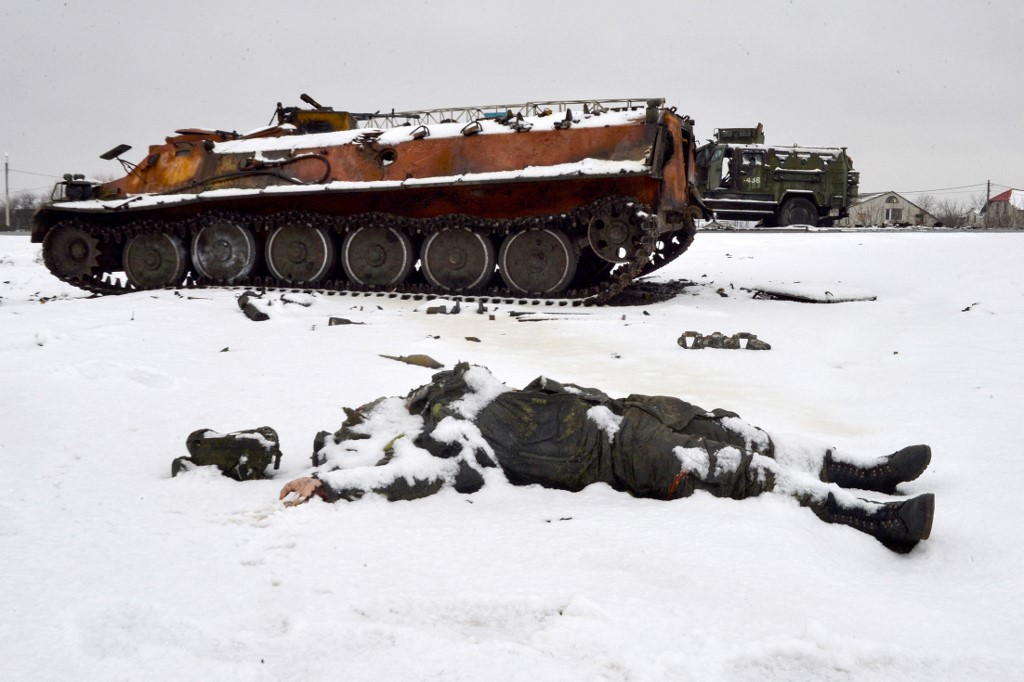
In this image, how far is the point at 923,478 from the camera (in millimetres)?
4105

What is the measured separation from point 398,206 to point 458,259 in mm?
1252

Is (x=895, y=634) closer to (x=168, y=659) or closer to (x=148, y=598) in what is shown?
(x=168, y=659)

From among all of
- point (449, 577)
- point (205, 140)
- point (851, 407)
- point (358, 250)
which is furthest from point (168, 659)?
point (205, 140)

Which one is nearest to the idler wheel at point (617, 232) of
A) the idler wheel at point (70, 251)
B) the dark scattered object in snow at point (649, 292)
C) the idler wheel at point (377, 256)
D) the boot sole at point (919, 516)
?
the dark scattered object in snow at point (649, 292)

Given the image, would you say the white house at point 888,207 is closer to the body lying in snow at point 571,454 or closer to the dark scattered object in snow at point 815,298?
the dark scattered object in snow at point 815,298

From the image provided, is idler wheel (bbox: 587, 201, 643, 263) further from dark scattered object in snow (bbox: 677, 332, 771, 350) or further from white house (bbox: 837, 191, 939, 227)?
white house (bbox: 837, 191, 939, 227)

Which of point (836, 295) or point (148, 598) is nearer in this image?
point (148, 598)

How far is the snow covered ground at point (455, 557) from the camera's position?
237 centimetres

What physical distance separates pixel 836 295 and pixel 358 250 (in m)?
6.83

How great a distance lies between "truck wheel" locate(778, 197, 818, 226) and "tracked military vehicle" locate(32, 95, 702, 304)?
11065mm

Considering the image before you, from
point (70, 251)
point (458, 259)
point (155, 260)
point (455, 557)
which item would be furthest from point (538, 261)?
point (455, 557)

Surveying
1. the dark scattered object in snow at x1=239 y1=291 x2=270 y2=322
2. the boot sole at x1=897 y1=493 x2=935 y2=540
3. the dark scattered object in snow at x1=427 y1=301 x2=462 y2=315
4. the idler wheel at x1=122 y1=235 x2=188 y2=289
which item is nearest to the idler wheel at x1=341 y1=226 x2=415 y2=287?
the dark scattered object in snow at x1=427 y1=301 x2=462 y2=315

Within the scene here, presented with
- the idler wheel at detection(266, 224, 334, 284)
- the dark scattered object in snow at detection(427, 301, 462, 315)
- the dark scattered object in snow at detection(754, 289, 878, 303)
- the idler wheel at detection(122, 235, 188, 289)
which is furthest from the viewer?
the idler wheel at detection(122, 235, 188, 289)

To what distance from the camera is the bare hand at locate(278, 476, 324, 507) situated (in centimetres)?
346
